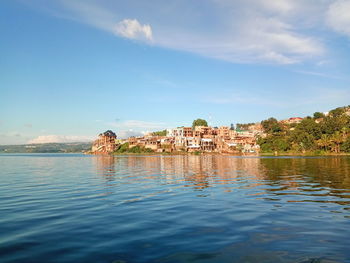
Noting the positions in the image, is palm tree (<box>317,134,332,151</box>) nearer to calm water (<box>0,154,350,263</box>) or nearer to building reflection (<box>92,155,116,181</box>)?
building reflection (<box>92,155,116,181</box>)

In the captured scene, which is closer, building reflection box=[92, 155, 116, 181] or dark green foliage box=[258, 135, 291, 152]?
building reflection box=[92, 155, 116, 181]

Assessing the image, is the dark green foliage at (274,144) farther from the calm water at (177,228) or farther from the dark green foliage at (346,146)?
the calm water at (177,228)

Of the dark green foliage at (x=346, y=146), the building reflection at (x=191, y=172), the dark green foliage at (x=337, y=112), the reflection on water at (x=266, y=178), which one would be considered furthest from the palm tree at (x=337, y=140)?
the reflection on water at (x=266, y=178)

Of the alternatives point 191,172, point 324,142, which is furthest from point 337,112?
point 191,172

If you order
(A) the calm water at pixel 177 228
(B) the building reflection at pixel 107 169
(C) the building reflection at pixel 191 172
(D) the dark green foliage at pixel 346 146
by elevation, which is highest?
(D) the dark green foliage at pixel 346 146

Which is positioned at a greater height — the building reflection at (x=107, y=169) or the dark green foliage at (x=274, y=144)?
the dark green foliage at (x=274, y=144)

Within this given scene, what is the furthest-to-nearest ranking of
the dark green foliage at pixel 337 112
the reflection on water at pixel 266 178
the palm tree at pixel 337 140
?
the dark green foliage at pixel 337 112
the palm tree at pixel 337 140
the reflection on water at pixel 266 178

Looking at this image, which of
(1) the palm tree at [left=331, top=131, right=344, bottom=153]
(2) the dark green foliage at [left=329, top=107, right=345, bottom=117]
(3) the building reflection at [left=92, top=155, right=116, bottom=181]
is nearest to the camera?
(3) the building reflection at [left=92, top=155, right=116, bottom=181]

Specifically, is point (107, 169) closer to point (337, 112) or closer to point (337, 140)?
point (337, 140)

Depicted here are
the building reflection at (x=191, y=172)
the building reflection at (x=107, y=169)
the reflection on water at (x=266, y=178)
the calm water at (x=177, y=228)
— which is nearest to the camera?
the calm water at (x=177, y=228)

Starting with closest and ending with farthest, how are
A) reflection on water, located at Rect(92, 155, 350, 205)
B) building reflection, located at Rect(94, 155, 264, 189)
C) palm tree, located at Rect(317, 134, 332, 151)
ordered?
reflection on water, located at Rect(92, 155, 350, 205) → building reflection, located at Rect(94, 155, 264, 189) → palm tree, located at Rect(317, 134, 332, 151)

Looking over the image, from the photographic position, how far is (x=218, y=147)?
198125mm

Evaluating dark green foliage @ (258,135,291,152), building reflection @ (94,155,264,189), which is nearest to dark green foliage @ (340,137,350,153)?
dark green foliage @ (258,135,291,152)

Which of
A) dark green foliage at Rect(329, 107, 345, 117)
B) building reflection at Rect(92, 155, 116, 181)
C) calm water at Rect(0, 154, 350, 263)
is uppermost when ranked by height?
dark green foliage at Rect(329, 107, 345, 117)
